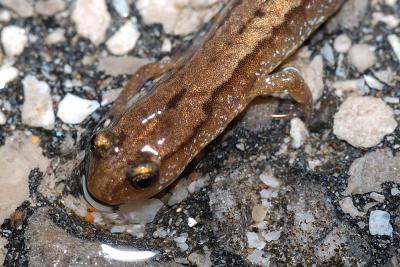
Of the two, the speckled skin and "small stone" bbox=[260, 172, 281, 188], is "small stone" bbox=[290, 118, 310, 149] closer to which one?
the speckled skin

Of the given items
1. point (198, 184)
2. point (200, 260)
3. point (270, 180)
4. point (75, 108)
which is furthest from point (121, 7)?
point (200, 260)

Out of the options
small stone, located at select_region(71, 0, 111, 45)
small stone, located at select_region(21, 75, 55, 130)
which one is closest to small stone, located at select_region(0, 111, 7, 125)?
small stone, located at select_region(21, 75, 55, 130)

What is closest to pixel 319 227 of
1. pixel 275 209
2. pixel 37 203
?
pixel 275 209

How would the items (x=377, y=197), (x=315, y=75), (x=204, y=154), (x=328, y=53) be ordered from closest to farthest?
(x=377, y=197), (x=204, y=154), (x=315, y=75), (x=328, y=53)

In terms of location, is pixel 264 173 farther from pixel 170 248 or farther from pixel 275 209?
pixel 170 248

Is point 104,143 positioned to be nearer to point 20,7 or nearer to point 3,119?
point 3,119

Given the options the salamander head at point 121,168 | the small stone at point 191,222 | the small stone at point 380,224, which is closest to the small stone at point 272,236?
the small stone at point 191,222
